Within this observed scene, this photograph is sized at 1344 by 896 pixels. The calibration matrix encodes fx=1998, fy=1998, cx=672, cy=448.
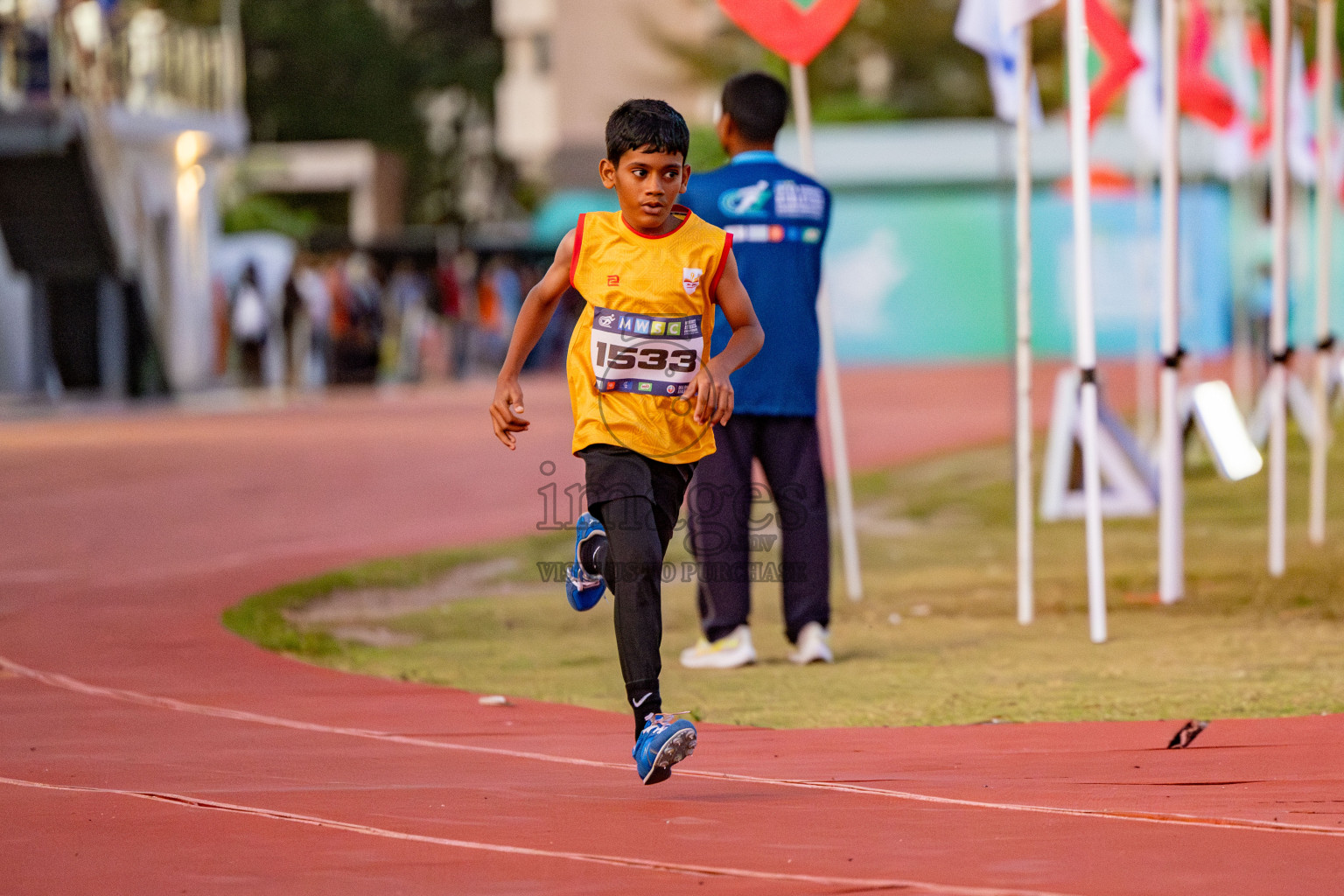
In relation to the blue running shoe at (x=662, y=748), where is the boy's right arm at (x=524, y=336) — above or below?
above

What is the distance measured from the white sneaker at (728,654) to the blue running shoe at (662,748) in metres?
2.61

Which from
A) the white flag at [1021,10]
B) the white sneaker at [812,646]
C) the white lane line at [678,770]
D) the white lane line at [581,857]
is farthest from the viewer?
the white flag at [1021,10]

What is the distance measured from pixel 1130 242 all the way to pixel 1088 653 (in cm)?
3113

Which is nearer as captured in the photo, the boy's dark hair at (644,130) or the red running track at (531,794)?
the red running track at (531,794)

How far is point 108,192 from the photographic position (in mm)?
26812

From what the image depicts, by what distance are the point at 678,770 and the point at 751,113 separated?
3.03 metres

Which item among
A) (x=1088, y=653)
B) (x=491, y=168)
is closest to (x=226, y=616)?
(x=1088, y=653)

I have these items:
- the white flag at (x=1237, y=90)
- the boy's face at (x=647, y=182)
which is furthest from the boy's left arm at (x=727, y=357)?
the white flag at (x=1237, y=90)

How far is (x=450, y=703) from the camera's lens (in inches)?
265

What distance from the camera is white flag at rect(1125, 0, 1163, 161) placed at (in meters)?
17.0

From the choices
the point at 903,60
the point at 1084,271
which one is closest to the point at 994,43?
the point at 1084,271

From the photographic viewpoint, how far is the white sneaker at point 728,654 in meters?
7.61

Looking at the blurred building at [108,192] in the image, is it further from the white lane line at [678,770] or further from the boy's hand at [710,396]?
the boy's hand at [710,396]

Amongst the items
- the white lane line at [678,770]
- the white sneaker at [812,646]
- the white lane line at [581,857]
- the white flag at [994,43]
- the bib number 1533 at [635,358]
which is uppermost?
the white flag at [994,43]
